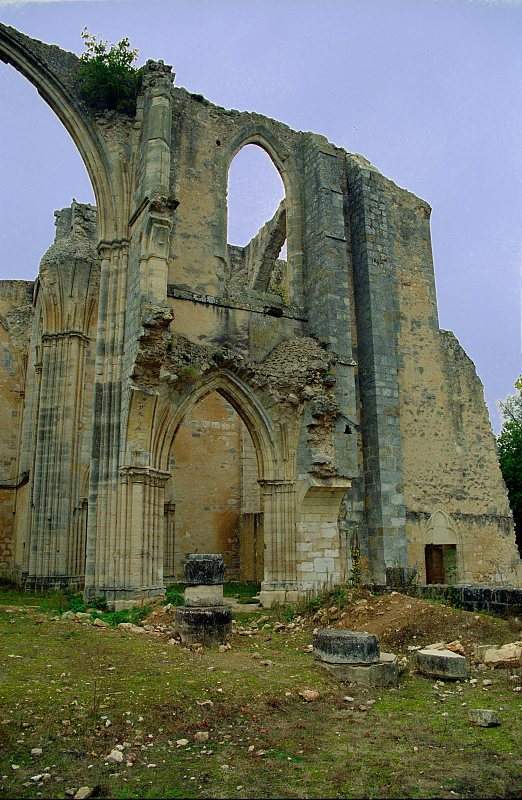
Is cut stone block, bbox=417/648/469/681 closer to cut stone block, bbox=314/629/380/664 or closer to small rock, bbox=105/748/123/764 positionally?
cut stone block, bbox=314/629/380/664

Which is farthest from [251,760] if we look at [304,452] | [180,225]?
[180,225]

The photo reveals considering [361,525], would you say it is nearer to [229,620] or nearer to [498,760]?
[229,620]

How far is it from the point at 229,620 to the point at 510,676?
3.08m

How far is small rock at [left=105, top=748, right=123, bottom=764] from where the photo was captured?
3.55 meters

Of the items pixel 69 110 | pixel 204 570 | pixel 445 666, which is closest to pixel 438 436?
A: pixel 204 570

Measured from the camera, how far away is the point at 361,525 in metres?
12.7

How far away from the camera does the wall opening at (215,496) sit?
52.2 feet

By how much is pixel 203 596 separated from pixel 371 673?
8.78 ft

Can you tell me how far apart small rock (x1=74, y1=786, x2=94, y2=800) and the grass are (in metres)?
0.06

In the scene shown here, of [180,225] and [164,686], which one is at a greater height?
[180,225]

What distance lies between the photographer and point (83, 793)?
307 centimetres

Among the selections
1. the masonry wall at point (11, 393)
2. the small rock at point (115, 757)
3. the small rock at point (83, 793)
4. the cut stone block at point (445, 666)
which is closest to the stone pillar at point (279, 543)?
the cut stone block at point (445, 666)

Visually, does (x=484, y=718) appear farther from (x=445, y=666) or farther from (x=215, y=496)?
(x=215, y=496)

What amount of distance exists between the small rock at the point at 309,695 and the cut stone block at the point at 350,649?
723mm
